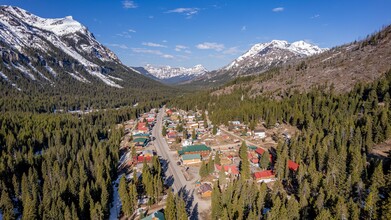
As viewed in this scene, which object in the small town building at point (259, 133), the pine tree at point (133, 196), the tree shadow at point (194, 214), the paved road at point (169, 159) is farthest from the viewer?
the small town building at point (259, 133)

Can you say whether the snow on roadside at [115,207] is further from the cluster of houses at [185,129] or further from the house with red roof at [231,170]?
the cluster of houses at [185,129]

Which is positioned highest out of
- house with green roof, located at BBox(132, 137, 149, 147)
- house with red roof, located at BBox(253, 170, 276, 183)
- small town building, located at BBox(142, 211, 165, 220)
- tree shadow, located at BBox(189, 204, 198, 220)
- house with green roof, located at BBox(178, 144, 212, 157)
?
house with green roof, located at BBox(132, 137, 149, 147)

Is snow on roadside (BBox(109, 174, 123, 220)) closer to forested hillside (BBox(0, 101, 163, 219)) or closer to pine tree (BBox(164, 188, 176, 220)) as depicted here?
forested hillside (BBox(0, 101, 163, 219))

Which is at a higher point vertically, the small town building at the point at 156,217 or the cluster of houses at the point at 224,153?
the cluster of houses at the point at 224,153

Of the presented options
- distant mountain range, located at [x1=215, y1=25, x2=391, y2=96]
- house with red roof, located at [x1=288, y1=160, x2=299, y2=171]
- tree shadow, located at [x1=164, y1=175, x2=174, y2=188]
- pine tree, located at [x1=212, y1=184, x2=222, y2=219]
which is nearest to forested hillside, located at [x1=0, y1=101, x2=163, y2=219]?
tree shadow, located at [x1=164, y1=175, x2=174, y2=188]

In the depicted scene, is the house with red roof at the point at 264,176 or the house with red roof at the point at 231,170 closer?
the house with red roof at the point at 264,176

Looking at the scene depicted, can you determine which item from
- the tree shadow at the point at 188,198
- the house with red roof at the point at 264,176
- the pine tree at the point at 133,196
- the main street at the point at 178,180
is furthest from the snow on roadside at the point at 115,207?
the house with red roof at the point at 264,176

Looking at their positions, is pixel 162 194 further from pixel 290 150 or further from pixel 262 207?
pixel 290 150
